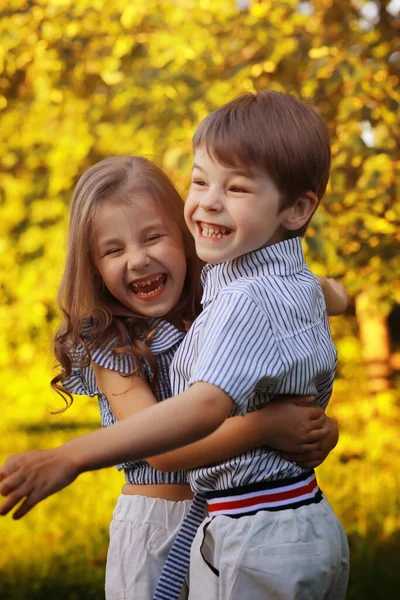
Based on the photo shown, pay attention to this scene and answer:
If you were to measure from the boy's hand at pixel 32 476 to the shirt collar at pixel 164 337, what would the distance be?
0.67 meters

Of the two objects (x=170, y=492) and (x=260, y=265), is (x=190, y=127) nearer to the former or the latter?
(x=170, y=492)

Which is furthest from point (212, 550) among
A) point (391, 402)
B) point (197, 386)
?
point (391, 402)

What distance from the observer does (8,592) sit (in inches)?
163

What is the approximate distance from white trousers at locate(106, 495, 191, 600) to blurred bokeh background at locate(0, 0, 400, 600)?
6.11ft

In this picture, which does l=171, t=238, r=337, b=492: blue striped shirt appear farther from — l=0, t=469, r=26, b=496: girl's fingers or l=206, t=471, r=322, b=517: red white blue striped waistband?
l=0, t=469, r=26, b=496: girl's fingers

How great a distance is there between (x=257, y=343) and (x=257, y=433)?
0.23m

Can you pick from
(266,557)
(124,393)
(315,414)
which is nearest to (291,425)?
(315,414)

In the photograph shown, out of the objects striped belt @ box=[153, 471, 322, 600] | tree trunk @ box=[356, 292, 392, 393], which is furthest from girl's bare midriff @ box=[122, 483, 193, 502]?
tree trunk @ box=[356, 292, 392, 393]

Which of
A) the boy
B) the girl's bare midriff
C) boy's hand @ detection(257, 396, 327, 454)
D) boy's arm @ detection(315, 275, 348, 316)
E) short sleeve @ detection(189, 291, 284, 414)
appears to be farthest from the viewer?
boy's arm @ detection(315, 275, 348, 316)

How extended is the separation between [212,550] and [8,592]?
8.13 feet

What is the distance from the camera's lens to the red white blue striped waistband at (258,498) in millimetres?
1895

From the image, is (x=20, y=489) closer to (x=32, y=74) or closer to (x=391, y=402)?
(x=32, y=74)

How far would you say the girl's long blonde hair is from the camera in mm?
2246

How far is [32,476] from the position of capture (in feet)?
5.11
